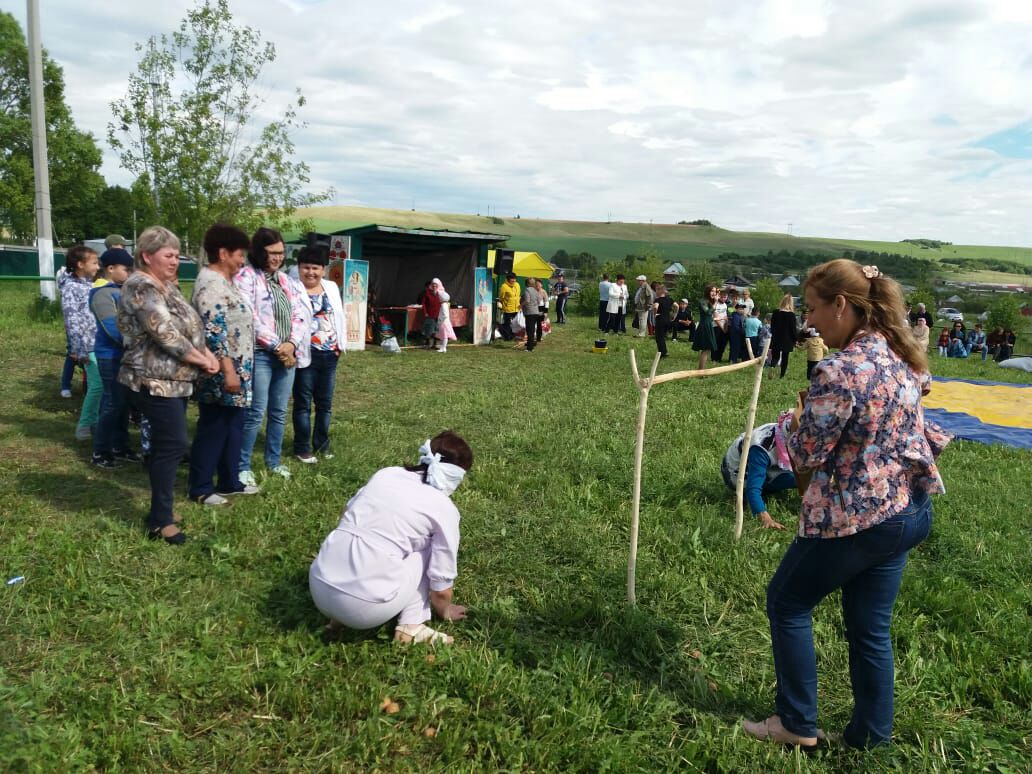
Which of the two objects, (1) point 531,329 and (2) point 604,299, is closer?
(1) point 531,329

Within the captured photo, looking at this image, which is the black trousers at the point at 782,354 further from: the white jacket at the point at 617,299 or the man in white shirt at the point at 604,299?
the man in white shirt at the point at 604,299

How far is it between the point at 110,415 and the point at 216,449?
148 cm

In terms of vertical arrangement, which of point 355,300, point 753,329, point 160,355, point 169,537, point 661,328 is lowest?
point 169,537

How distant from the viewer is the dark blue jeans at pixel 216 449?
16.2 feet

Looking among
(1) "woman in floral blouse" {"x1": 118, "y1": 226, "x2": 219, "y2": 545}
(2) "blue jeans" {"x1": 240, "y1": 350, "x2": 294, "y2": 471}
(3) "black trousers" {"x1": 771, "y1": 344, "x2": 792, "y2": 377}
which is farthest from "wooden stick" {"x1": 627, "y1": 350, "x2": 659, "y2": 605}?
(3) "black trousers" {"x1": 771, "y1": 344, "x2": 792, "y2": 377}

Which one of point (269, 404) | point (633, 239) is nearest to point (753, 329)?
point (269, 404)

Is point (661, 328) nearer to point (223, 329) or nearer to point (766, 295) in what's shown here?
point (223, 329)

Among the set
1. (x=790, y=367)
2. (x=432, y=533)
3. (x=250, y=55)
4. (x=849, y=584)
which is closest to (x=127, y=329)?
(x=432, y=533)

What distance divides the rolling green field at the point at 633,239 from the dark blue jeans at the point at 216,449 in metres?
70.5

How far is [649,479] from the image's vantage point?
6145mm

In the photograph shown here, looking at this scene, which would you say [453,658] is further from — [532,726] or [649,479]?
[649,479]

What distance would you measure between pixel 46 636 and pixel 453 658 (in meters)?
1.96

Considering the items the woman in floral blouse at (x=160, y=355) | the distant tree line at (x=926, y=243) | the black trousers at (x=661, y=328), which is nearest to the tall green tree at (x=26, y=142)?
the black trousers at (x=661, y=328)

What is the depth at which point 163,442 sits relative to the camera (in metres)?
4.31
